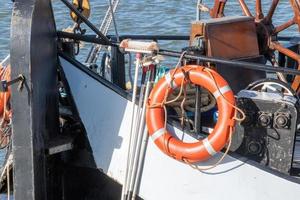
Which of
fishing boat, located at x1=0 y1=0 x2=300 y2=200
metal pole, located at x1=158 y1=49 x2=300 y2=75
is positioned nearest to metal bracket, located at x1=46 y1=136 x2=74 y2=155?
fishing boat, located at x1=0 y1=0 x2=300 y2=200

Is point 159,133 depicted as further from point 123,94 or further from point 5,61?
point 5,61

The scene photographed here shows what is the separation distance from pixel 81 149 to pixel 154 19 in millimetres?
9040

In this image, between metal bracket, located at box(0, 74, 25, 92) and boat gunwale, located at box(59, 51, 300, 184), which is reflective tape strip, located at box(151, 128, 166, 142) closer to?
boat gunwale, located at box(59, 51, 300, 184)

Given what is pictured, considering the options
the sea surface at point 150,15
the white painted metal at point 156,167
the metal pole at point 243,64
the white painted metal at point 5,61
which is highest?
the metal pole at point 243,64

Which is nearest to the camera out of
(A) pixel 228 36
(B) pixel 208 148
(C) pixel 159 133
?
(B) pixel 208 148

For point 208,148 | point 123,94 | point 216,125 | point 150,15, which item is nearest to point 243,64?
point 216,125

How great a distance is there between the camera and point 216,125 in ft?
15.0

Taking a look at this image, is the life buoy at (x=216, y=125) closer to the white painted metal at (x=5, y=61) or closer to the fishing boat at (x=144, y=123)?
the fishing boat at (x=144, y=123)

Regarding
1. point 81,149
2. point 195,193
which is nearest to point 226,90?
point 195,193

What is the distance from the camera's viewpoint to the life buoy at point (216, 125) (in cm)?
452

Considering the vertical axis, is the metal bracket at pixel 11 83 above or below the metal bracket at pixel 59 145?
above

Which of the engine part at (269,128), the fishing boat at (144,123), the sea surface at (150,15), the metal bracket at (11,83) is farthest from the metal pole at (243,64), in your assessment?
the sea surface at (150,15)

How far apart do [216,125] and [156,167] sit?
52 centimetres

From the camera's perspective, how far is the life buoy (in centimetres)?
452
